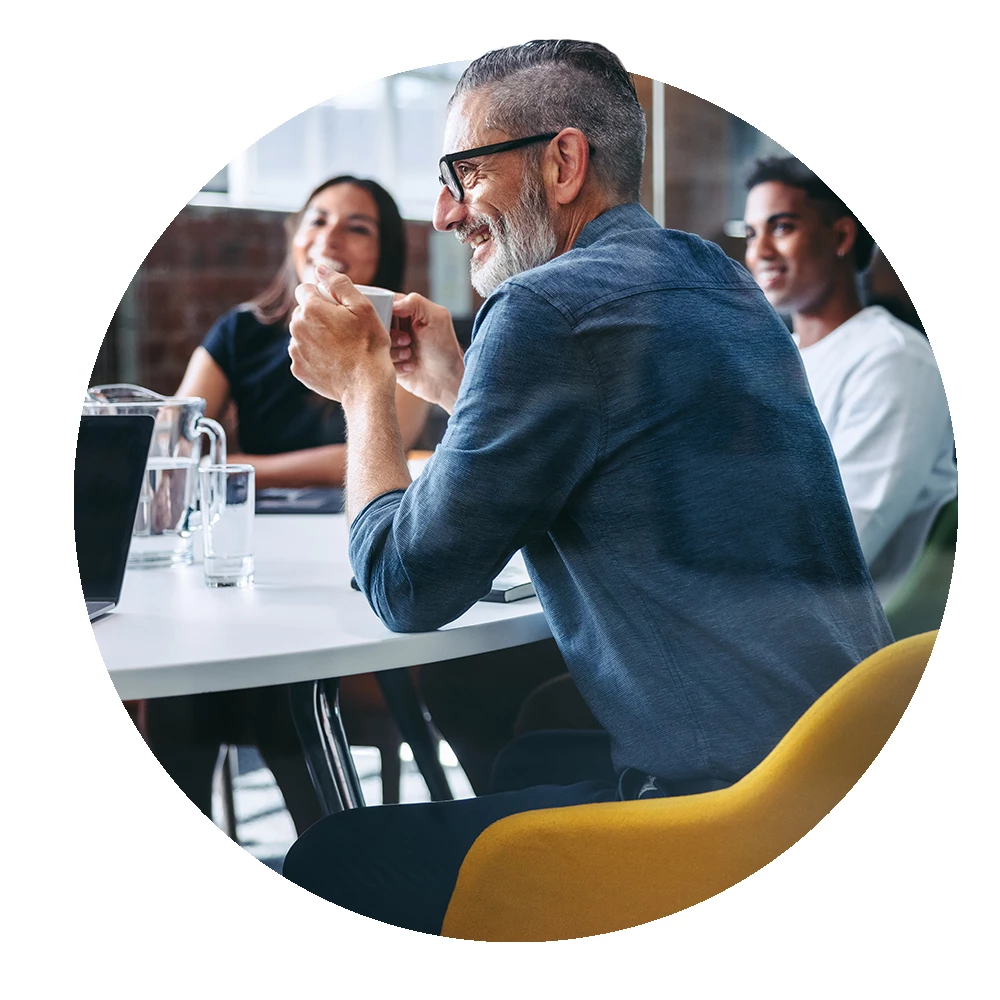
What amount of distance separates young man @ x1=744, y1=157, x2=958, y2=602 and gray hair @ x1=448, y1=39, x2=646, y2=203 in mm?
158

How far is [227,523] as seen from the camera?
1.39 meters

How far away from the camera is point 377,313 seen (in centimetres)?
138

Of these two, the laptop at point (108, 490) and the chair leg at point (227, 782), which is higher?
the laptop at point (108, 490)

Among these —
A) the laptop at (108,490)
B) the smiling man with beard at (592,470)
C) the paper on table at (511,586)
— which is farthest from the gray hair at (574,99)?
the laptop at (108,490)

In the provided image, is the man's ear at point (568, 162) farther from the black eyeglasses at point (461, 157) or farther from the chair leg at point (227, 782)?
the chair leg at point (227, 782)

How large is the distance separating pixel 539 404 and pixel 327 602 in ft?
1.23

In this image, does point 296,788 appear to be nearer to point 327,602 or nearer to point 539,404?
point 327,602

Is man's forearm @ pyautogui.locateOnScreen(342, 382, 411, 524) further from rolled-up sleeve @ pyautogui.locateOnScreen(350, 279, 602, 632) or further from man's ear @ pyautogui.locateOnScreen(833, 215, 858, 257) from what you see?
man's ear @ pyautogui.locateOnScreen(833, 215, 858, 257)

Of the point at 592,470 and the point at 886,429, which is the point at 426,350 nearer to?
the point at 592,470

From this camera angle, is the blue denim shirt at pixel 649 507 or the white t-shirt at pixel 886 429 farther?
the white t-shirt at pixel 886 429

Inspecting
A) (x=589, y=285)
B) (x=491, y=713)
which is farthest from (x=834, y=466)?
(x=491, y=713)

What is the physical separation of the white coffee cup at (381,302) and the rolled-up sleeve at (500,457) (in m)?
0.22

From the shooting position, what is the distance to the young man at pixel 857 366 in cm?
132

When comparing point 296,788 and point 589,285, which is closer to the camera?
point 589,285
